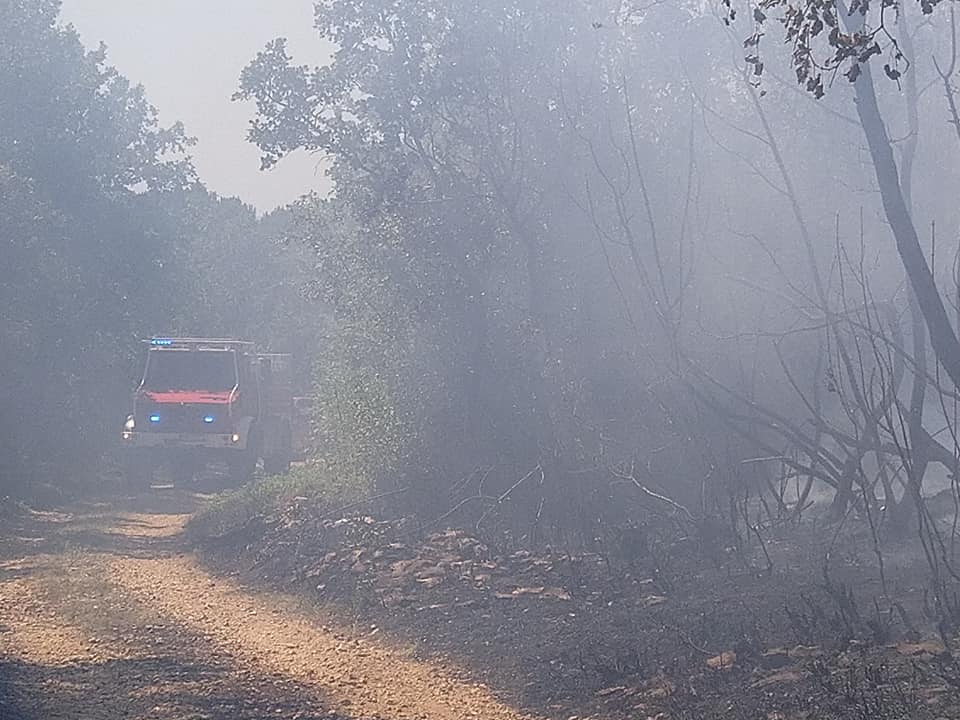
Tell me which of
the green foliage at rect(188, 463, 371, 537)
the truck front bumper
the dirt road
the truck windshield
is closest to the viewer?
the dirt road

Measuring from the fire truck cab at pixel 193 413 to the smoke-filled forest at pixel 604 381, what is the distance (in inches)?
116

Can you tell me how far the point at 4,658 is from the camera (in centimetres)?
915

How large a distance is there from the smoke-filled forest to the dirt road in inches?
3.0

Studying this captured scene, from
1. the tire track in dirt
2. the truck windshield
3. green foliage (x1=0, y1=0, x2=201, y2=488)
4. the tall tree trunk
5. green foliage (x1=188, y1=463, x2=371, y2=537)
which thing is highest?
green foliage (x1=0, y1=0, x2=201, y2=488)

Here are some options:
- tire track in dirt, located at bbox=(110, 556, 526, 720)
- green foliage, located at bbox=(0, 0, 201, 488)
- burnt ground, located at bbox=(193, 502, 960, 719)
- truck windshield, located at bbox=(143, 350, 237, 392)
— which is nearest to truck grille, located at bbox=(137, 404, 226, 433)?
truck windshield, located at bbox=(143, 350, 237, 392)

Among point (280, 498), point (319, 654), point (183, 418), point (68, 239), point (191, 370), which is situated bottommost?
point (319, 654)

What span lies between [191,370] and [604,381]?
12.5m

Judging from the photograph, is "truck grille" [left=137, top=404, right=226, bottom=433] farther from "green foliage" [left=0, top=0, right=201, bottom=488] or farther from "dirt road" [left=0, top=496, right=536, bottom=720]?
"dirt road" [left=0, top=496, right=536, bottom=720]

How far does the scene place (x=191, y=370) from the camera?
82.7 ft

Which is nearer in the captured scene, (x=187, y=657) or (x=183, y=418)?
(x=187, y=657)

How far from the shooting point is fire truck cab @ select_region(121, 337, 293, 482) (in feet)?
80.1

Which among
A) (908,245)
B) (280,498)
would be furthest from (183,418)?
(908,245)

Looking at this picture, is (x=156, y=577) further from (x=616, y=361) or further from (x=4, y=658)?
(x=616, y=361)

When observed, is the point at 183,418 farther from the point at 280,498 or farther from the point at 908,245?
the point at 908,245
